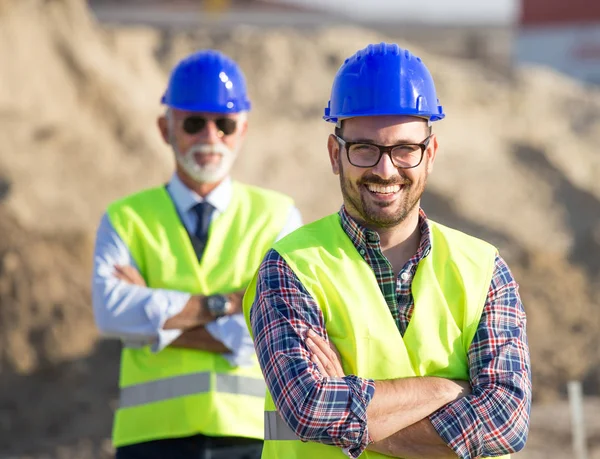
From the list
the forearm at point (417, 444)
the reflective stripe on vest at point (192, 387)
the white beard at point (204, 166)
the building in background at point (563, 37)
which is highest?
the building in background at point (563, 37)

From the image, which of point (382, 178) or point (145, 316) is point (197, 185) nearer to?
point (145, 316)

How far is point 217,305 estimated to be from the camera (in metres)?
4.16

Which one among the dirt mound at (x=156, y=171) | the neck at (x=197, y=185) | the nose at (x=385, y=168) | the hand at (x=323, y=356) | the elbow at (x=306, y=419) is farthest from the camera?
the dirt mound at (x=156, y=171)

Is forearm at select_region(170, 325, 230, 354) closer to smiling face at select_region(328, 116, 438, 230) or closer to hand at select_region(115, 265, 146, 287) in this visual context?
hand at select_region(115, 265, 146, 287)

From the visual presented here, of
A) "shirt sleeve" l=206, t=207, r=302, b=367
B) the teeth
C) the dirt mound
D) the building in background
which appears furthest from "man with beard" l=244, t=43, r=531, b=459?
the building in background

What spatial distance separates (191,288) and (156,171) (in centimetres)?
783

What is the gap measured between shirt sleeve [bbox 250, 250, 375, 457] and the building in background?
2880 centimetres

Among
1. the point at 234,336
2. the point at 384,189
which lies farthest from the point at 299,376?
the point at 234,336

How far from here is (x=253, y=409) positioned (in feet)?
13.7

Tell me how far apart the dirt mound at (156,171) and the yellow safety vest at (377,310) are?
639cm

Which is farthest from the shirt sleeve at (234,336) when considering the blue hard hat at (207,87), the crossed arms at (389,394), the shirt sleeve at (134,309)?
the crossed arms at (389,394)

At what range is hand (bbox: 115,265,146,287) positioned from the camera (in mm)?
4266

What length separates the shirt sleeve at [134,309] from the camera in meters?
4.12

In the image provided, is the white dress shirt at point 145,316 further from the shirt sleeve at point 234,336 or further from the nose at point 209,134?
the nose at point 209,134
